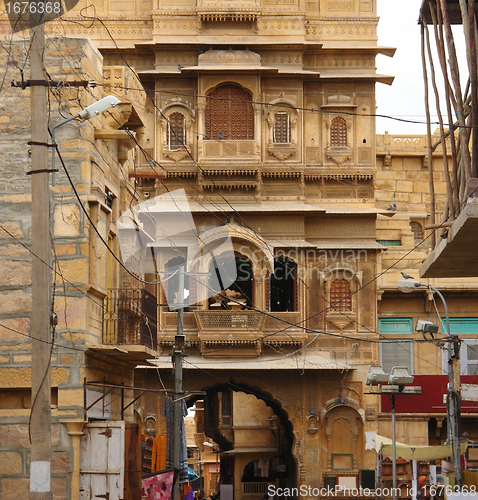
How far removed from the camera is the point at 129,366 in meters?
18.0

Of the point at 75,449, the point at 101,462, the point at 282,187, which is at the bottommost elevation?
the point at 101,462

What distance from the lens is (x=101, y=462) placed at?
1438cm

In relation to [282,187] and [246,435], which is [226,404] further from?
[282,187]

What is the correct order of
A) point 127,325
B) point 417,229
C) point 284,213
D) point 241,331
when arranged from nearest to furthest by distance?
1. point 127,325
2. point 241,331
3. point 284,213
4. point 417,229

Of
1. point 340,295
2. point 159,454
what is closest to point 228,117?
point 340,295

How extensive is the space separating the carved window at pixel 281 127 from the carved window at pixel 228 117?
0.75 m

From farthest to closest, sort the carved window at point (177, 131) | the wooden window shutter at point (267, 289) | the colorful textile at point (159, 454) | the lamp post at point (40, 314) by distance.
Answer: the carved window at point (177, 131) → the wooden window shutter at point (267, 289) → the colorful textile at point (159, 454) → the lamp post at point (40, 314)

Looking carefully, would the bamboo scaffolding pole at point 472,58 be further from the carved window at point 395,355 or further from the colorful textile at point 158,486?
the carved window at point 395,355

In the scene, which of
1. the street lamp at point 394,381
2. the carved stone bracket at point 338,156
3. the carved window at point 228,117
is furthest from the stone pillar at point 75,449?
the carved stone bracket at point 338,156

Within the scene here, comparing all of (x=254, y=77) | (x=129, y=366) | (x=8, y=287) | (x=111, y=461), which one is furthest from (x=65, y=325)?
A: (x=254, y=77)

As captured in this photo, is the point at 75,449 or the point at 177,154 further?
the point at 177,154

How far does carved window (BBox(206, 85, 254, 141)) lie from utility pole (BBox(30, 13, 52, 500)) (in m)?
17.9

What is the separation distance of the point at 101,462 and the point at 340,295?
1450 cm

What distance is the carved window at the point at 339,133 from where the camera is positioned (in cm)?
2847
